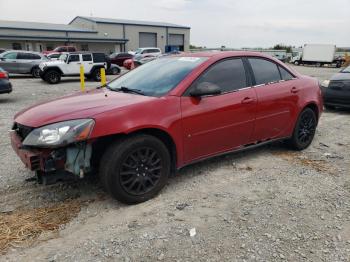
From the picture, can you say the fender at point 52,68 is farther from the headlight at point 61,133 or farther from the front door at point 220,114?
the headlight at point 61,133

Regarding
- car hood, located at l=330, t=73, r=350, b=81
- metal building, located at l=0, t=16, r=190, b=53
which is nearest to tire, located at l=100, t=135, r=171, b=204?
car hood, located at l=330, t=73, r=350, b=81

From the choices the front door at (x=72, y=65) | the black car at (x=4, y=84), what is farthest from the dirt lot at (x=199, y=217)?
the front door at (x=72, y=65)

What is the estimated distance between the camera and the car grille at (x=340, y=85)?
869 cm

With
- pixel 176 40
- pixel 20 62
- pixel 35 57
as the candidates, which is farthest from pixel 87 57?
pixel 176 40

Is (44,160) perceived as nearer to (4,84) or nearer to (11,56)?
(4,84)

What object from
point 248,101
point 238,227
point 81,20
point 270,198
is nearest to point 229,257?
point 238,227

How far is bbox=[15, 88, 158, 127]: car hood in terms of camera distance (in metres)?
3.38

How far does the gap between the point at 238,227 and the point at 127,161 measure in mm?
1267

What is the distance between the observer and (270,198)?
3.82m

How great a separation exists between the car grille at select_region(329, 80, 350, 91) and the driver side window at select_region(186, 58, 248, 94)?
5.33 m

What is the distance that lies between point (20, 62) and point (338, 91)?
54.8 ft

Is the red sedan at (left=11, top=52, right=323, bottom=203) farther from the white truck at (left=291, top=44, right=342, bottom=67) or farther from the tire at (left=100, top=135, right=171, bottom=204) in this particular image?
the white truck at (left=291, top=44, right=342, bottom=67)

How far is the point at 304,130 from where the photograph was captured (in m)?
5.47

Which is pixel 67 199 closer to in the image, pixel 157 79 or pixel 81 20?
pixel 157 79
